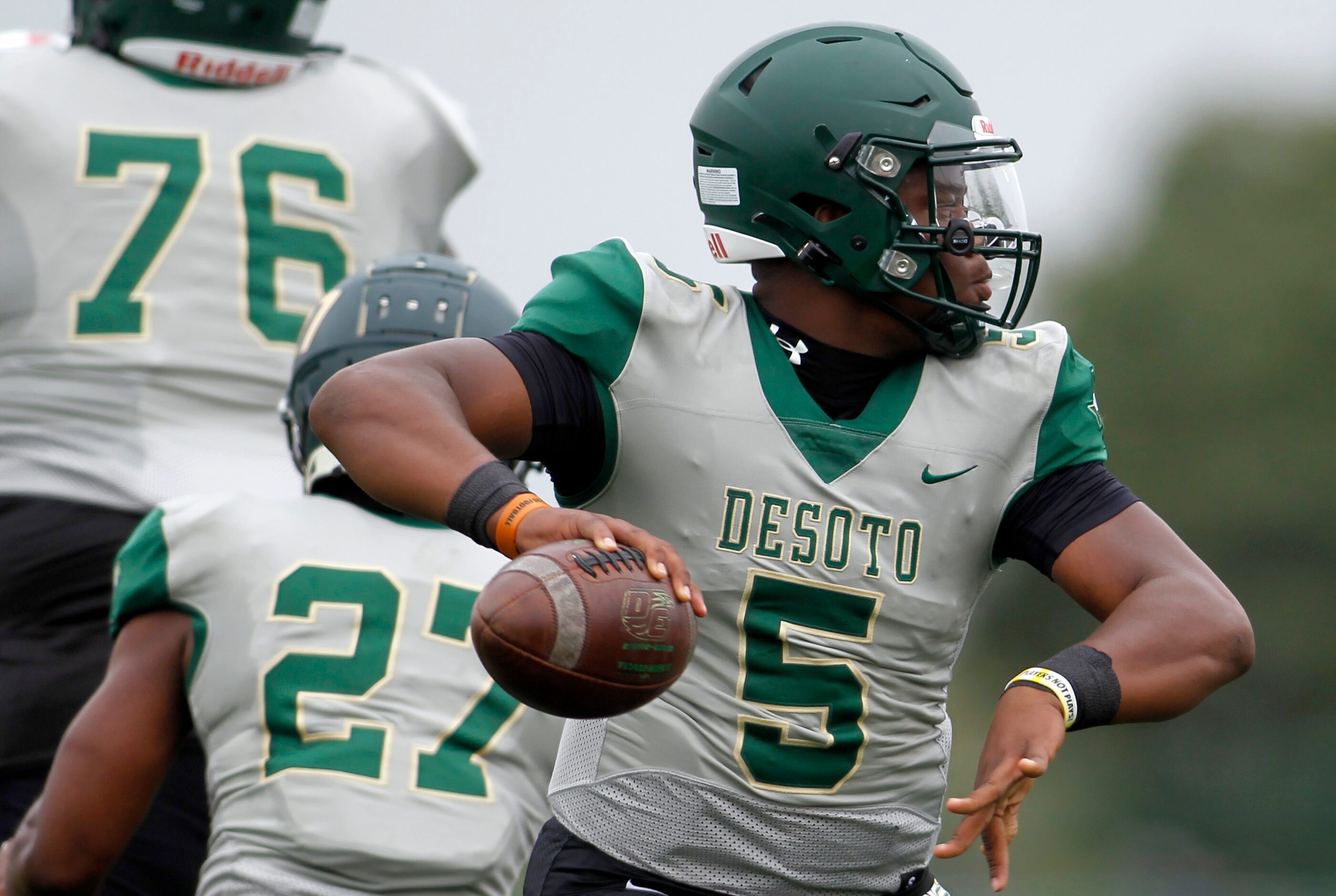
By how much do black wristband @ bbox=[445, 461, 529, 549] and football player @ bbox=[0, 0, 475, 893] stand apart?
2.43 m

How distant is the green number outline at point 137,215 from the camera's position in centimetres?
529

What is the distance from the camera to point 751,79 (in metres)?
3.49

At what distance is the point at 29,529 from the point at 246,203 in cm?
114

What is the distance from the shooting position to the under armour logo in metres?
3.35

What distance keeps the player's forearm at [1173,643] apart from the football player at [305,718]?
149 centimetres

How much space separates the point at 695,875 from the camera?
3125 millimetres

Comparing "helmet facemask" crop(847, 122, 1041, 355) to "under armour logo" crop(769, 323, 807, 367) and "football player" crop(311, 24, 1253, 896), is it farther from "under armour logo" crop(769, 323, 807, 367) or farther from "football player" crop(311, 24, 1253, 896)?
"under armour logo" crop(769, 323, 807, 367)

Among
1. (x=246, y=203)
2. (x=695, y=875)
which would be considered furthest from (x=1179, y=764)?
(x=695, y=875)

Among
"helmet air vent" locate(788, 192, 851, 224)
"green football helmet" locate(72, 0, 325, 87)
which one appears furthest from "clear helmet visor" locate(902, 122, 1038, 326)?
"green football helmet" locate(72, 0, 325, 87)

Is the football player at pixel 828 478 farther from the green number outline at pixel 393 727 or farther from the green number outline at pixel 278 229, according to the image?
the green number outline at pixel 278 229

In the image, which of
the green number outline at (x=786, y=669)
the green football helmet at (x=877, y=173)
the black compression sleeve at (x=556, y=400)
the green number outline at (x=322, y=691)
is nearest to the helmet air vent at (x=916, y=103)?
the green football helmet at (x=877, y=173)

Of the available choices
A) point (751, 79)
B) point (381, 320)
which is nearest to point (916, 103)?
point (751, 79)

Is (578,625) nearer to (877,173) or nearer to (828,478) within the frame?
(828,478)

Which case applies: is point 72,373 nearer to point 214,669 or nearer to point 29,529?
point 29,529
